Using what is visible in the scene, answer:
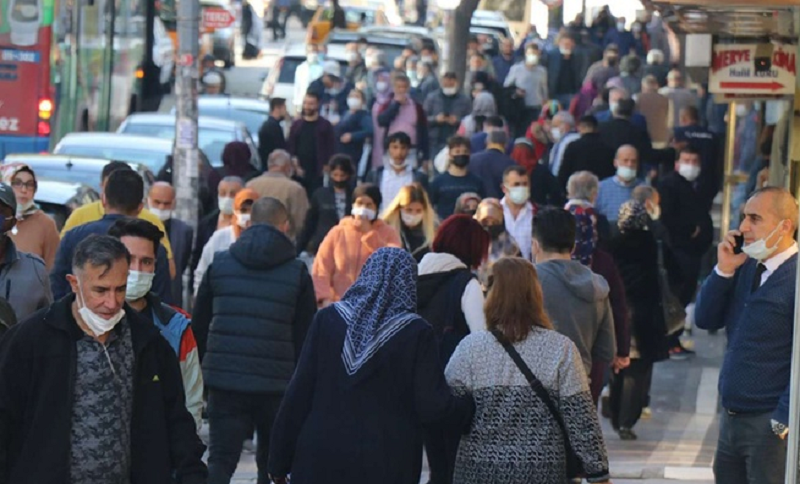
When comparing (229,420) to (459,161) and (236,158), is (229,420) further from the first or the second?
(236,158)

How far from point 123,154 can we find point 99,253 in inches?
561

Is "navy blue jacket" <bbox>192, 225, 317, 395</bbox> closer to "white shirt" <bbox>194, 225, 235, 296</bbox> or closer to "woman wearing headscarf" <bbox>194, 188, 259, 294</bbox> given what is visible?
"woman wearing headscarf" <bbox>194, 188, 259, 294</bbox>

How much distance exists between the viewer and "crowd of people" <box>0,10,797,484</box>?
6.45 metres

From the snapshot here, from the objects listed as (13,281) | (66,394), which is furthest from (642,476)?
(66,394)

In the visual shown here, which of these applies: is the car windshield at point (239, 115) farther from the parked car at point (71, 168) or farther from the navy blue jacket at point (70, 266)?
the navy blue jacket at point (70, 266)

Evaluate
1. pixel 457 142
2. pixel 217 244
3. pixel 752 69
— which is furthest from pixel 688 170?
pixel 217 244

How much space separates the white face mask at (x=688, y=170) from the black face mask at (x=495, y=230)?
19.3 ft

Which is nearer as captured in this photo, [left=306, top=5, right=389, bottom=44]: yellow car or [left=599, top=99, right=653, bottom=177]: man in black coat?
[left=599, top=99, right=653, bottom=177]: man in black coat

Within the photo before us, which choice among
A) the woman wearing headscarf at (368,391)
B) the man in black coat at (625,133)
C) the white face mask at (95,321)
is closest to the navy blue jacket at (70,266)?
the woman wearing headscarf at (368,391)

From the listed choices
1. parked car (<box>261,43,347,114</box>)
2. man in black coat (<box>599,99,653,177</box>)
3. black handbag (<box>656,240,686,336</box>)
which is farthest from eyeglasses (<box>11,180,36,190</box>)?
parked car (<box>261,43,347,114</box>)

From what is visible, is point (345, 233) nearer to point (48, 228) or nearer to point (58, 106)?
point (48, 228)

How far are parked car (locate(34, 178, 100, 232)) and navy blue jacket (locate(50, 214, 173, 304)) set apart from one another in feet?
17.4

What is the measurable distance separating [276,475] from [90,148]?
13618mm

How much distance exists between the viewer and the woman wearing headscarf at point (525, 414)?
23.8ft
